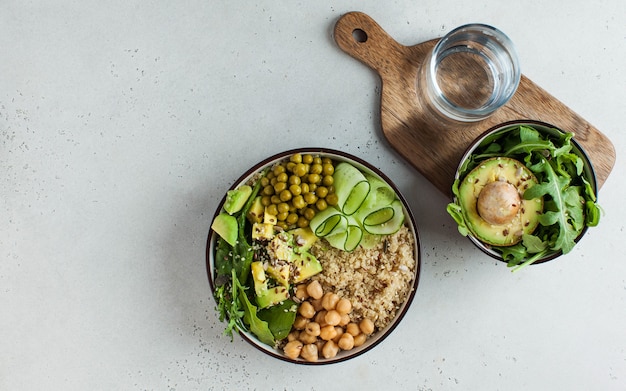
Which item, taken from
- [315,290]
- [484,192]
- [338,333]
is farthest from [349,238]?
[484,192]

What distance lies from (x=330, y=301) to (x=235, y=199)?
39 cm

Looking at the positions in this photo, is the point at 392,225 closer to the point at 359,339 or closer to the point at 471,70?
the point at 359,339

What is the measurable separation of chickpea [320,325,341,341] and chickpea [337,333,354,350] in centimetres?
3

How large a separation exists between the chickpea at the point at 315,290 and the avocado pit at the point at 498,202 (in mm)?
486

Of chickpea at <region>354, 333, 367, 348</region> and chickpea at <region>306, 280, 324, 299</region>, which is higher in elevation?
chickpea at <region>306, 280, 324, 299</region>

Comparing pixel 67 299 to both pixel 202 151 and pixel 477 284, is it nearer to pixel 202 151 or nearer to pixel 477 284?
pixel 202 151

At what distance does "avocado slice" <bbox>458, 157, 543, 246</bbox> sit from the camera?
1.48m

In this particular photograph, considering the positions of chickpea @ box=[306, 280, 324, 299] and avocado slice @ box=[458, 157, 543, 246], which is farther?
chickpea @ box=[306, 280, 324, 299]

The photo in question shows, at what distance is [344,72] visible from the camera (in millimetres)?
1728

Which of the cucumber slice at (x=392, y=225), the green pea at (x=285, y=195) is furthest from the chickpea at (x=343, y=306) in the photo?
the green pea at (x=285, y=195)

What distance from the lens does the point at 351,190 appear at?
1552mm

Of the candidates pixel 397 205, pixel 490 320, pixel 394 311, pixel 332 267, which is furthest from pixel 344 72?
pixel 490 320

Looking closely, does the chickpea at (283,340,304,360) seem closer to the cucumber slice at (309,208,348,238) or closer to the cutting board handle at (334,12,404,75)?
the cucumber slice at (309,208,348,238)

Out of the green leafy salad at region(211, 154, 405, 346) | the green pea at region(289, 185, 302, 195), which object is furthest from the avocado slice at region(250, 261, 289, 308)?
the green pea at region(289, 185, 302, 195)
